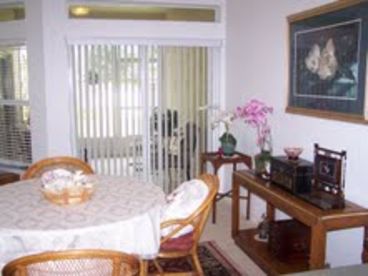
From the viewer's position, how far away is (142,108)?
4840 millimetres

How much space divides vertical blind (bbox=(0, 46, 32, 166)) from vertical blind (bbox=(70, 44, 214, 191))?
67 cm

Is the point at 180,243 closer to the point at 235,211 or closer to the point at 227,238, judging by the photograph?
the point at 235,211

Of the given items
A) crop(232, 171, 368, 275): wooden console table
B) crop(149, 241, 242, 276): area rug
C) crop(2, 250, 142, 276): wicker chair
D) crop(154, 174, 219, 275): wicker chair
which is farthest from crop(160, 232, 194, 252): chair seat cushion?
crop(2, 250, 142, 276): wicker chair

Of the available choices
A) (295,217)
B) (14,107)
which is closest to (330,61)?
(295,217)

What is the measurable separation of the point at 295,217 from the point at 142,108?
267cm

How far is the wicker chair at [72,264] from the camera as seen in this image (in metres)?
1.60

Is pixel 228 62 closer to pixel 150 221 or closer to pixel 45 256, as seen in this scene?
pixel 150 221

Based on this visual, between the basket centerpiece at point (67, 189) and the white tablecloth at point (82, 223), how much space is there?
4cm

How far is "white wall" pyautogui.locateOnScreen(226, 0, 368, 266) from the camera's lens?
275 centimetres

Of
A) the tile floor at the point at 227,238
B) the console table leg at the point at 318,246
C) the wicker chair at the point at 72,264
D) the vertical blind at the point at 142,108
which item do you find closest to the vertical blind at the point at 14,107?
the vertical blind at the point at 142,108

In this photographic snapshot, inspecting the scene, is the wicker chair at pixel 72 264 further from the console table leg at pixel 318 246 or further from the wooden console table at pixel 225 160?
the wooden console table at pixel 225 160

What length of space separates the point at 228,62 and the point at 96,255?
3.68 metres

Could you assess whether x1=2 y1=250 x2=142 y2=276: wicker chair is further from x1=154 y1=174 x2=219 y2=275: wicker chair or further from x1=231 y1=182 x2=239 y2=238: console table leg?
x1=231 y1=182 x2=239 y2=238: console table leg

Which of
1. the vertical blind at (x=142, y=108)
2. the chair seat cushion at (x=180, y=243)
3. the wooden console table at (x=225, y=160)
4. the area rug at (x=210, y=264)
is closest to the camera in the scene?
the chair seat cushion at (x=180, y=243)
